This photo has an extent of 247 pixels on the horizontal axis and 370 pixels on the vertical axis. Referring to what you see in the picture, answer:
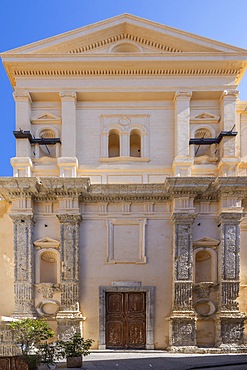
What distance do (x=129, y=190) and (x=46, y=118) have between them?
4.75m

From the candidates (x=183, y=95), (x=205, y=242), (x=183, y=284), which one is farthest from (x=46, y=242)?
(x=183, y=95)

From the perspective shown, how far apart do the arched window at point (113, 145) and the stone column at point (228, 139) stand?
4.47 metres

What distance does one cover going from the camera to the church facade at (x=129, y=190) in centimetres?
1638

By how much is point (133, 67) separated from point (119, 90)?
112cm

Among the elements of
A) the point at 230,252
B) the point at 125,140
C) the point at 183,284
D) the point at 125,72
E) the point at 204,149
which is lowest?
the point at 183,284

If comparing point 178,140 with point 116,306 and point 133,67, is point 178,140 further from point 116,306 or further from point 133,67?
point 116,306

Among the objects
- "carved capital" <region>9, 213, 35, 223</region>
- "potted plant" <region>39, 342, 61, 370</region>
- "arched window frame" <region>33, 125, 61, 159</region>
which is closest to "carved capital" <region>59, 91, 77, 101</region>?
"arched window frame" <region>33, 125, 61, 159</region>

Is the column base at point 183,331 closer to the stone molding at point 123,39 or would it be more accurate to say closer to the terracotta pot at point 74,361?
the terracotta pot at point 74,361

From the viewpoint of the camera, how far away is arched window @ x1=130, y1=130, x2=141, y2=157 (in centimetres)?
1844

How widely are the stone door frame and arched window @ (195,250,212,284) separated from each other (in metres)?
2.05

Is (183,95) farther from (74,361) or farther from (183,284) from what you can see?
(74,361)

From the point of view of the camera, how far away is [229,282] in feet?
53.2

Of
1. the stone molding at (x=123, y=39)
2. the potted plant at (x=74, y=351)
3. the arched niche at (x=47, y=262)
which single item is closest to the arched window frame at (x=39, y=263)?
the arched niche at (x=47, y=262)

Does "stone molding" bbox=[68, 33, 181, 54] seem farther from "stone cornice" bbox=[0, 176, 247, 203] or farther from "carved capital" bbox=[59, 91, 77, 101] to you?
"stone cornice" bbox=[0, 176, 247, 203]
